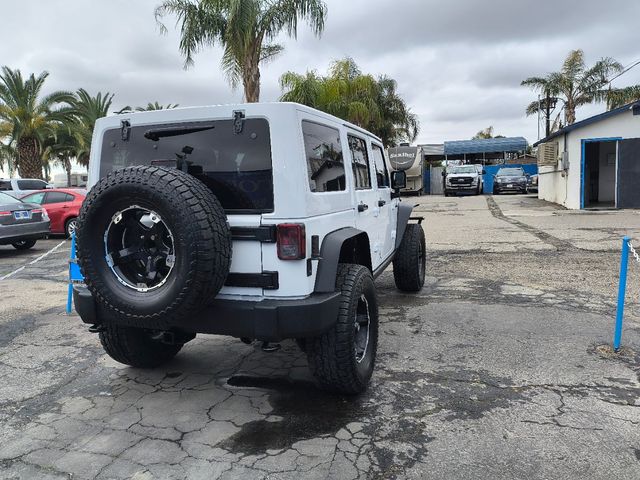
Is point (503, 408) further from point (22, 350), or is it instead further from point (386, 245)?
point (22, 350)

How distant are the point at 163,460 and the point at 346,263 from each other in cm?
179

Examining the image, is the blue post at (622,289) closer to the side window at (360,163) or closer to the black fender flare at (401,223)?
the side window at (360,163)

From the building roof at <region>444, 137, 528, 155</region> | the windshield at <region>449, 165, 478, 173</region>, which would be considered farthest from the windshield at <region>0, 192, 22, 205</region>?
the building roof at <region>444, 137, 528, 155</region>

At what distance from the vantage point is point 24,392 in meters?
3.86

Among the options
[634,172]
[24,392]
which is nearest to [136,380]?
[24,392]

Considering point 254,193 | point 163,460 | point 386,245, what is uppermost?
point 254,193

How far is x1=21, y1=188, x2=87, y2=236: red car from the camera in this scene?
44.2 ft

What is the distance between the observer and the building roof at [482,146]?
35812 mm

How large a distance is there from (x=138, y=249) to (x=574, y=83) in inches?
1240

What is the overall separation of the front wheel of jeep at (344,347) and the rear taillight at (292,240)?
0.49 meters

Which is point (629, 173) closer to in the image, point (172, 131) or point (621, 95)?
point (621, 95)

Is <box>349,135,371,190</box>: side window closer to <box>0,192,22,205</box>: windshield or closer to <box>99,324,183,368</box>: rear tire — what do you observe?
<box>99,324,183,368</box>: rear tire

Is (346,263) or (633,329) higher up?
(346,263)

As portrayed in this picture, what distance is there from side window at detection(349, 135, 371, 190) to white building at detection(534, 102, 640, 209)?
1464cm
